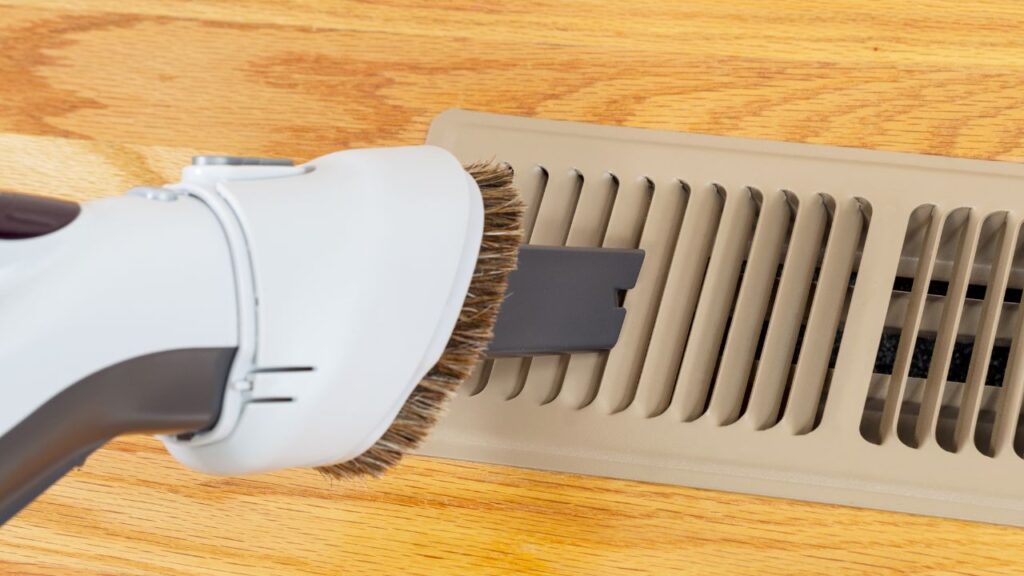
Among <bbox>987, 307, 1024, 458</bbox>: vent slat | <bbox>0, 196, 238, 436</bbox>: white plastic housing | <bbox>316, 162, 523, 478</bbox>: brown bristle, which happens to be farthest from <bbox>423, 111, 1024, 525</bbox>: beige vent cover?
<bbox>0, 196, 238, 436</bbox>: white plastic housing

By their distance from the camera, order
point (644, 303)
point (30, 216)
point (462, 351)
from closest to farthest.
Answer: point (30, 216), point (462, 351), point (644, 303)

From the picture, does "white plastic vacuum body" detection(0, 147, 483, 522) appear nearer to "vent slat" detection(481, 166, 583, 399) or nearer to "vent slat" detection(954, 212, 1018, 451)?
"vent slat" detection(481, 166, 583, 399)

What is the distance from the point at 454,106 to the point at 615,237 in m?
0.12

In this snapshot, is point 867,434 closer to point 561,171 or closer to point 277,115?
point 561,171

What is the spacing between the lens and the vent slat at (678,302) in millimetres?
515

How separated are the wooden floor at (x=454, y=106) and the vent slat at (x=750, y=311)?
4 cm

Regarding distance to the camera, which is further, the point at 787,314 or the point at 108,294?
the point at 787,314

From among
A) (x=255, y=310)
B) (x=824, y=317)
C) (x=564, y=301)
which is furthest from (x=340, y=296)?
(x=824, y=317)

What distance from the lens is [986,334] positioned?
19.1 inches

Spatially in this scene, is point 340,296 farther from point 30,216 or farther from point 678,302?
point 678,302

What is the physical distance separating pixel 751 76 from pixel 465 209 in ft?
0.69

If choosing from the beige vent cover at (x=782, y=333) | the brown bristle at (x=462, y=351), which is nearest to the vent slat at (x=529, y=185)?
the beige vent cover at (x=782, y=333)

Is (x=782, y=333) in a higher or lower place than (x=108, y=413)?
higher

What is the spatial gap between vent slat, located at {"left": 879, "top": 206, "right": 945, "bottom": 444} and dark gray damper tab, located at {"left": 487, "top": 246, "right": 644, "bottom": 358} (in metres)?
0.13
